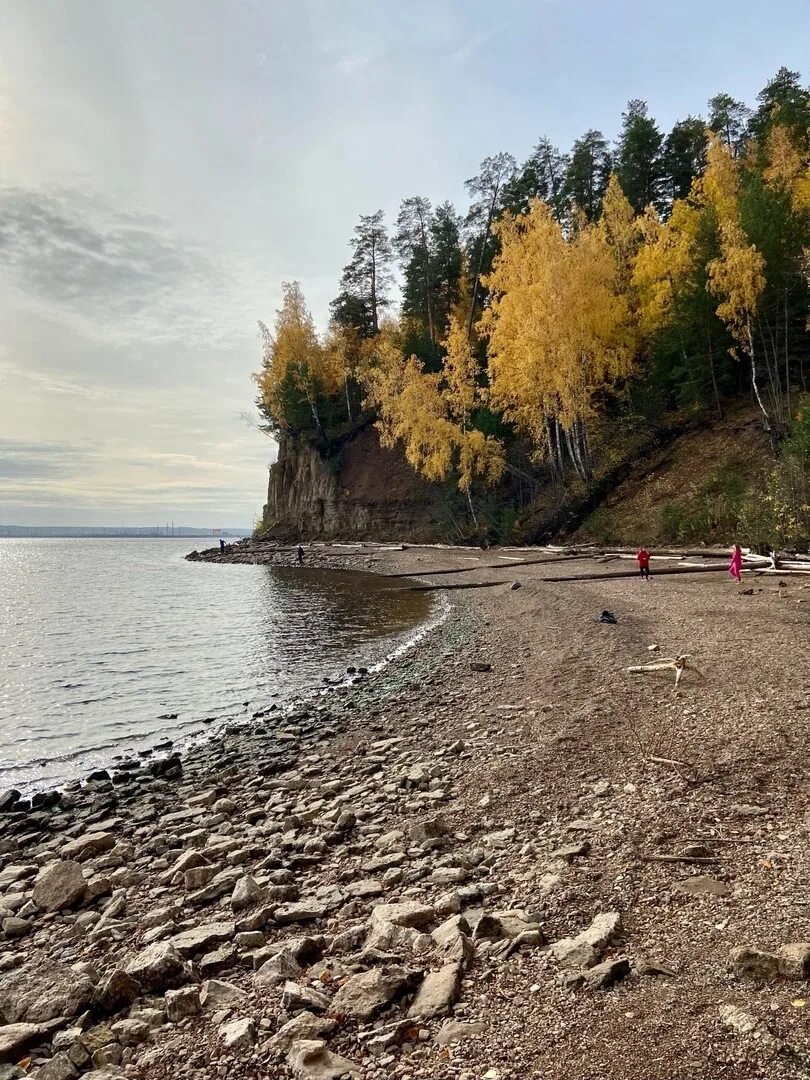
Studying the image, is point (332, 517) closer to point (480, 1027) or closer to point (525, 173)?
point (525, 173)

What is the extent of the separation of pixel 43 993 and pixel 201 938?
1.09m

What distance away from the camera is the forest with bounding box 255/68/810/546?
2809 cm

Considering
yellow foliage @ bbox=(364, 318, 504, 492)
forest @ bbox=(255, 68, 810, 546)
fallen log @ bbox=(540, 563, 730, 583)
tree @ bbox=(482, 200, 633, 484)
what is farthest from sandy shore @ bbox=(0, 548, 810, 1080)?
yellow foliage @ bbox=(364, 318, 504, 492)

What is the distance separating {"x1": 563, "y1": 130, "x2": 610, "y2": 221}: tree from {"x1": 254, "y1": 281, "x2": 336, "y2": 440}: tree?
28.4 meters

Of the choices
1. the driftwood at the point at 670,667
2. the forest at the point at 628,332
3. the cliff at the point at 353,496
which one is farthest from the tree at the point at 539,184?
the driftwood at the point at 670,667

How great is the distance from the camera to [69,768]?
9875mm

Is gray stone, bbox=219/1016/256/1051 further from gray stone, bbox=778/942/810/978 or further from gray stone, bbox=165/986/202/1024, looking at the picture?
gray stone, bbox=778/942/810/978

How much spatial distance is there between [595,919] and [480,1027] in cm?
112

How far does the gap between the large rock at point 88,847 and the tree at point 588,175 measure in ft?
178

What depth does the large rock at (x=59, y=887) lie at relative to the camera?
5.36m

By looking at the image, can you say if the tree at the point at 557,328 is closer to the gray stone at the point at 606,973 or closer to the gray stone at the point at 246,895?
the gray stone at the point at 246,895

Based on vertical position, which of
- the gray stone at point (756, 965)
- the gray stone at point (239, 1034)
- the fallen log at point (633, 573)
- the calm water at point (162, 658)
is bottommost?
the calm water at point (162, 658)

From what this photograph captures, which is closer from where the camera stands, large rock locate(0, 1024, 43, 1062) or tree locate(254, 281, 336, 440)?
large rock locate(0, 1024, 43, 1062)

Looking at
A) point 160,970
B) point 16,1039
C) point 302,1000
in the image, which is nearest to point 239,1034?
point 302,1000
